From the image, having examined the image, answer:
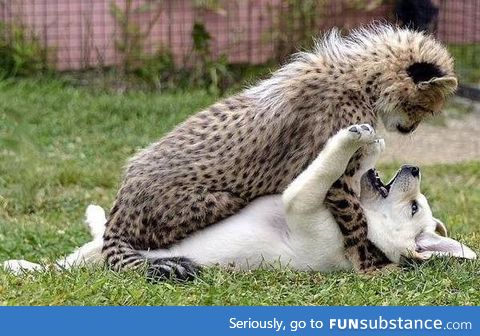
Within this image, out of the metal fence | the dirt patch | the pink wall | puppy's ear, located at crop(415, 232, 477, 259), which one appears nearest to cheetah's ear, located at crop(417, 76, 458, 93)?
puppy's ear, located at crop(415, 232, 477, 259)

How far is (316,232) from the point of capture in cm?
533

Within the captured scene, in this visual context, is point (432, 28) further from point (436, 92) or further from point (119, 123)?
point (436, 92)

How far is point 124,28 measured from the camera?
11.2 meters

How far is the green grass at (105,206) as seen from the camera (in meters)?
4.83

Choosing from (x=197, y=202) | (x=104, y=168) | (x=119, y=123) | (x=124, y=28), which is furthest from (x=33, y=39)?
(x=197, y=202)

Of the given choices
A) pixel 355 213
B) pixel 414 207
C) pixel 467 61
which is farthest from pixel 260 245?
pixel 467 61

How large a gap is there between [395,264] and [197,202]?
95 cm

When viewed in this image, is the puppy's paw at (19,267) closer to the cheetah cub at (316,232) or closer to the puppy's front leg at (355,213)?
the cheetah cub at (316,232)

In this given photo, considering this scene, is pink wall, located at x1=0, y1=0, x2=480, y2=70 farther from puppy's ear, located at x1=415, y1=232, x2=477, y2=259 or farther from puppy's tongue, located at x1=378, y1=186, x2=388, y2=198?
puppy's ear, located at x1=415, y1=232, x2=477, y2=259

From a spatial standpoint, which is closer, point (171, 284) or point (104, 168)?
point (171, 284)

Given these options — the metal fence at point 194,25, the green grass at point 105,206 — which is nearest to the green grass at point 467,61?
the metal fence at point 194,25

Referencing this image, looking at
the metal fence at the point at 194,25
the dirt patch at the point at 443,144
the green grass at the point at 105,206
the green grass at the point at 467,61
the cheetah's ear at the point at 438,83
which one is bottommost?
the dirt patch at the point at 443,144

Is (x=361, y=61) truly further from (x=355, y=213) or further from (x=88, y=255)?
(x=88, y=255)

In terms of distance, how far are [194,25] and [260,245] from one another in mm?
6149
